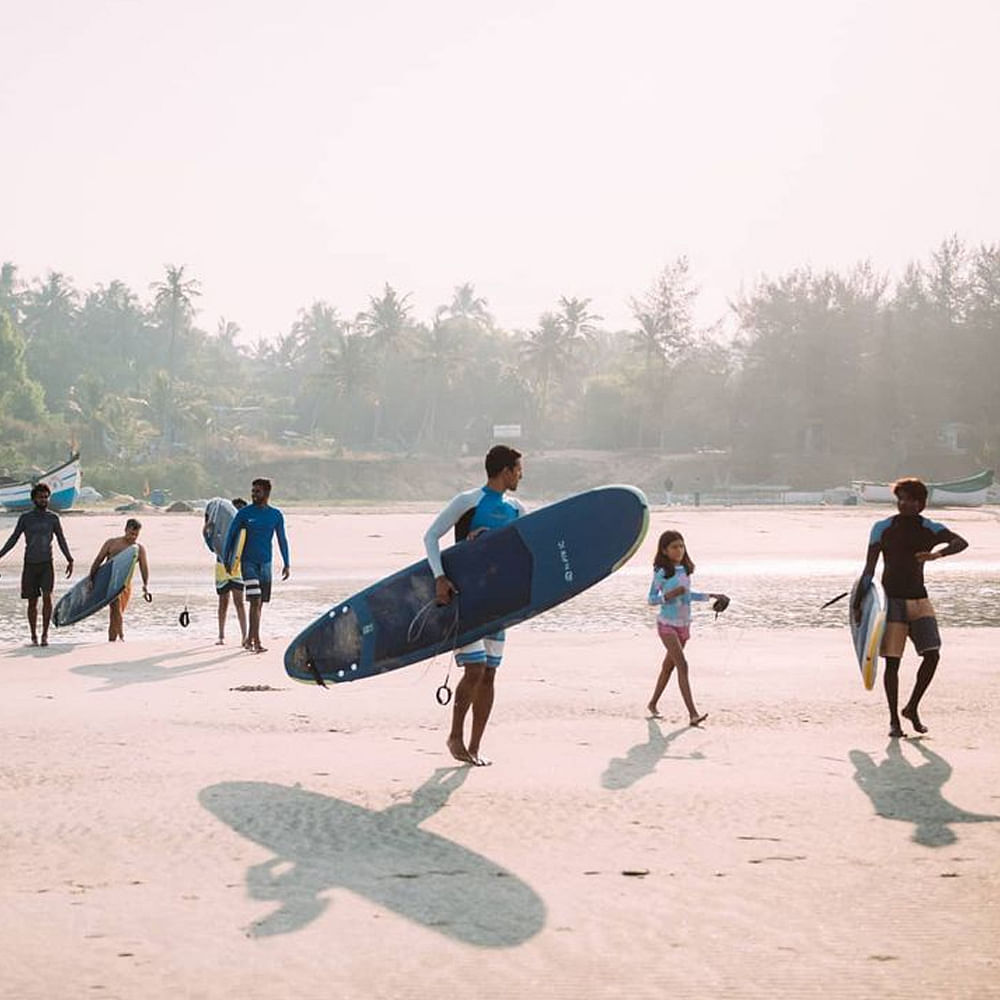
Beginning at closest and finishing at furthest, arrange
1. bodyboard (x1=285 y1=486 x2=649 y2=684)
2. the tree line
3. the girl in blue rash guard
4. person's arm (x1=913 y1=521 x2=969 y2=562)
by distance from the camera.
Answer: bodyboard (x1=285 y1=486 x2=649 y2=684) < person's arm (x1=913 y1=521 x2=969 y2=562) < the girl in blue rash guard < the tree line

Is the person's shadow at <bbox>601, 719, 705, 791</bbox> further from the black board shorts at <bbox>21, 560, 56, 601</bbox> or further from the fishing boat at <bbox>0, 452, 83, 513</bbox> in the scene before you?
the fishing boat at <bbox>0, 452, 83, 513</bbox>

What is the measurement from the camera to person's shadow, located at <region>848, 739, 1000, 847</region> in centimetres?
586

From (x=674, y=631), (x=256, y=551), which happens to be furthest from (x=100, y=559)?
(x=674, y=631)

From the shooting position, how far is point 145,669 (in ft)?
36.3

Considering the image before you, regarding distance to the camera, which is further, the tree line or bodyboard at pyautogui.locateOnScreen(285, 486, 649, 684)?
the tree line

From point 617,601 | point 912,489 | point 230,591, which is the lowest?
point 617,601

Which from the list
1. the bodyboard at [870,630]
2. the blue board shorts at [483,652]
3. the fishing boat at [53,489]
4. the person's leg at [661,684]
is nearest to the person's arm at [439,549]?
the blue board shorts at [483,652]

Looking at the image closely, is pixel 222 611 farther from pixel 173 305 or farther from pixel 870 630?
pixel 173 305

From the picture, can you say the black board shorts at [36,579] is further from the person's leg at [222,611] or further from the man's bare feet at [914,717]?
the man's bare feet at [914,717]

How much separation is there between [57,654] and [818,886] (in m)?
8.88

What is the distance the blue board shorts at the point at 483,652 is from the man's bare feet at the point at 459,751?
1.34 feet

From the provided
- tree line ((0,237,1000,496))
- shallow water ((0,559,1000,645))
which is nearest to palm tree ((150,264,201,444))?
tree line ((0,237,1000,496))

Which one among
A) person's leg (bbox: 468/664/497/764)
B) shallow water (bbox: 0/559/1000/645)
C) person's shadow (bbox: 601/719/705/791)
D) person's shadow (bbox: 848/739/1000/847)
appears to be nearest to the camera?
person's shadow (bbox: 848/739/1000/847)

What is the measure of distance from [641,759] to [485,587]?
1278 mm
